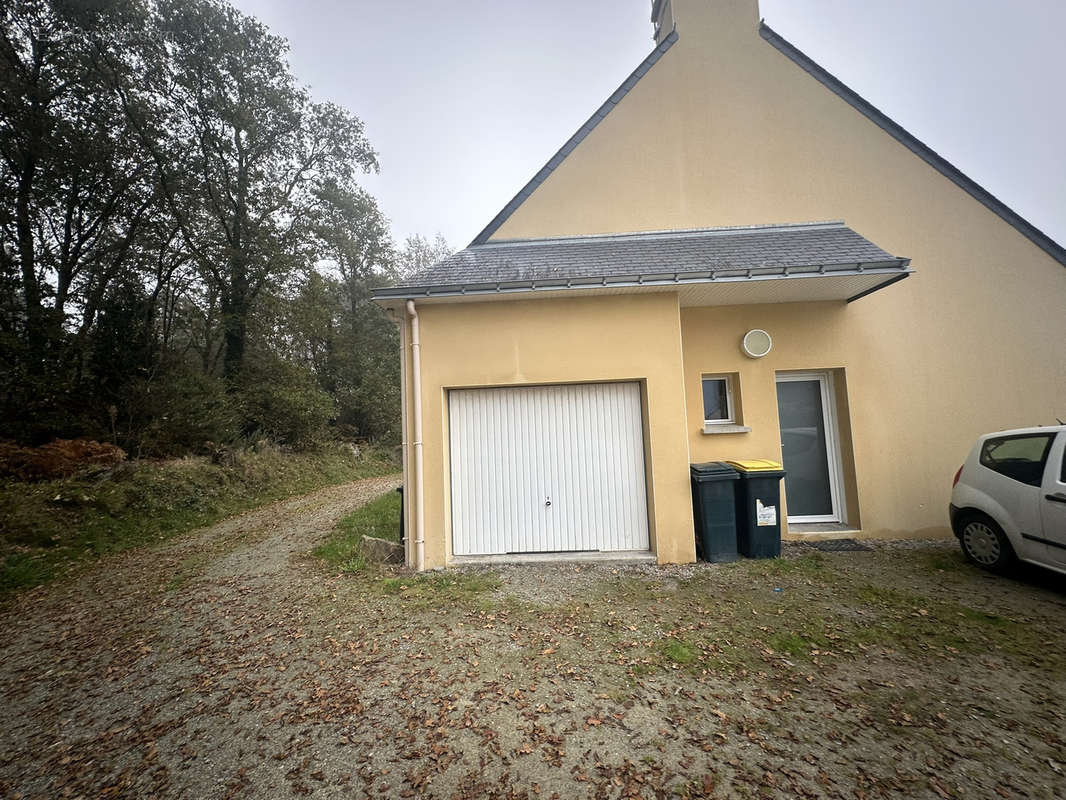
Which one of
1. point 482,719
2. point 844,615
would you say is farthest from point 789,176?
point 482,719

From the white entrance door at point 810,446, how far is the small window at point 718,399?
0.78 meters

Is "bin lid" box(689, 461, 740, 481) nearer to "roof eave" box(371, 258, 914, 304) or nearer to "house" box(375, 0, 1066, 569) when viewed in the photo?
"house" box(375, 0, 1066, 569)

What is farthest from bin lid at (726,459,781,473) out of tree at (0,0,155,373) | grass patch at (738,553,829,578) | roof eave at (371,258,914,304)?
tree at (0,0,155,373)

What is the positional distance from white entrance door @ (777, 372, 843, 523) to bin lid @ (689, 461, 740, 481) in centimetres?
155

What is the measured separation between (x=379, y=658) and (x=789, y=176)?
28.1 feet

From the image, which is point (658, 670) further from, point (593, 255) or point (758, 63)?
point (758, 63)

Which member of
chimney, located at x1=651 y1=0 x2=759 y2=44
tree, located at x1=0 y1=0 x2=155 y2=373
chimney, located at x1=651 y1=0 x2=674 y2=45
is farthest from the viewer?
tree, located at x1=0 y1=0 x2=155 y2=373

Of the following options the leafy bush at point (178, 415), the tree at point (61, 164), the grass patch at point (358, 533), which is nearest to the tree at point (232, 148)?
the tree at point (61, 164)

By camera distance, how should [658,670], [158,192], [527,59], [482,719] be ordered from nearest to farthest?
[482,719] → [658,670] → [158,192] → [527,59]

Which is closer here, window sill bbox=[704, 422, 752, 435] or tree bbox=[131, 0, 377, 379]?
window sill bbox=[704, 422, 752, 435]

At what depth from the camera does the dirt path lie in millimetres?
2242

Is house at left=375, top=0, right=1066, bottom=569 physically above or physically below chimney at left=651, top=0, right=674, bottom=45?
below

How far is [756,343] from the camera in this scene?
5539 mm

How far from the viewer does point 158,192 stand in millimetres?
10734
